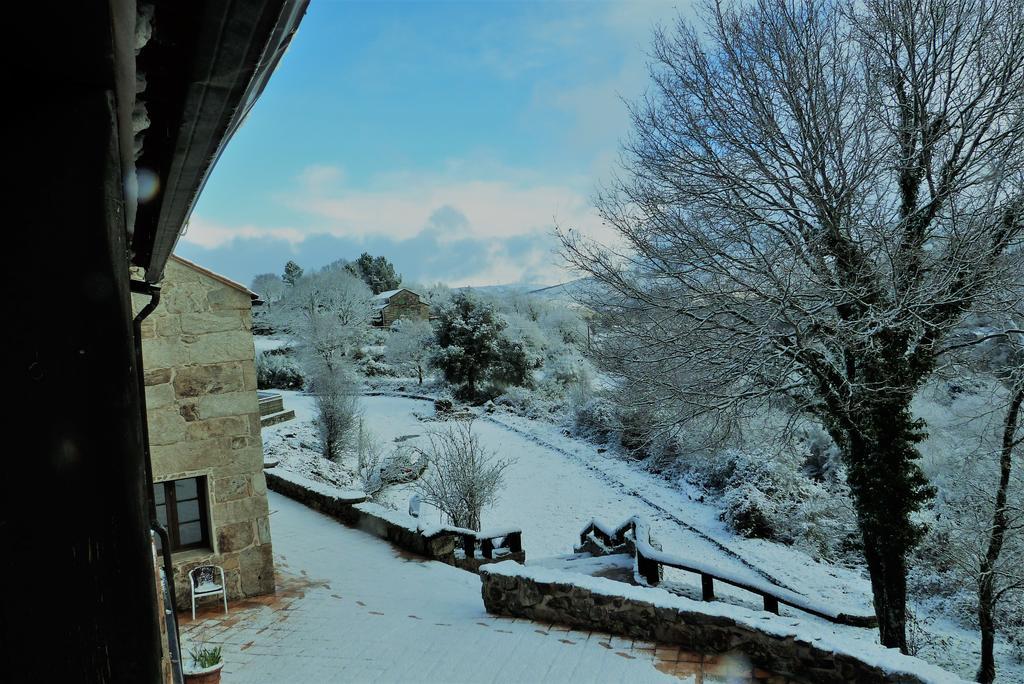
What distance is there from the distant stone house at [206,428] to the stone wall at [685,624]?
10.0 ft

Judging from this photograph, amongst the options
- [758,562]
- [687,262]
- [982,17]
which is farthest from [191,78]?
[758,562]

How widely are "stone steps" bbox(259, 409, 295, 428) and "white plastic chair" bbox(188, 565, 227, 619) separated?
54.5 feet

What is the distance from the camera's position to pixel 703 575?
23.7 feet

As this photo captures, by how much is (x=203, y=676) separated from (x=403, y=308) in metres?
42.5

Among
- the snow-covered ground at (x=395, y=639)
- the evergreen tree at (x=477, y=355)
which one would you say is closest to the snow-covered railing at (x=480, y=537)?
the snow-covered ground at (x=395, y=639)

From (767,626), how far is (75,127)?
5398mm

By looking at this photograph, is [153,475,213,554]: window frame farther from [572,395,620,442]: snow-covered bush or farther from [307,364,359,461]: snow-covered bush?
[572,395,620,442]: snow-covered bush

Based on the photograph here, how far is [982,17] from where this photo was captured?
23.3ft

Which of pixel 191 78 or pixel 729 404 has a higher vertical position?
pixel 191 78

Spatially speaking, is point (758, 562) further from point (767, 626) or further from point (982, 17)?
point (982, 17)

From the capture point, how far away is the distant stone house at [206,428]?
677 cm

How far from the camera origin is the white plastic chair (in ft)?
21.9

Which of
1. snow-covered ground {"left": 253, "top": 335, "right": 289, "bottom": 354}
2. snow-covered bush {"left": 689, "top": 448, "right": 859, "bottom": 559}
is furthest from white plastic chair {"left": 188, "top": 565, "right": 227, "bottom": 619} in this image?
snow-covered ground {"left": 253, "top": 335, "right": 289, "bottom": 354}

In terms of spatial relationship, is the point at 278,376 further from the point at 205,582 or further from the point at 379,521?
the point at 205,582
